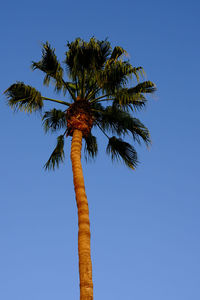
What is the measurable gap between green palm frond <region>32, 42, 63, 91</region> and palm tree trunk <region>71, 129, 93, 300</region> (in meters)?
2.31

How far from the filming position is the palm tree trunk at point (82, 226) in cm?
841

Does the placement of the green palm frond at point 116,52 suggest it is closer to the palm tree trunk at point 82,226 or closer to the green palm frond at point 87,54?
the green palm frond at point 87,54

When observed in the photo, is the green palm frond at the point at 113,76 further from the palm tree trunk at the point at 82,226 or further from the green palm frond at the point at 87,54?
the palm tree trunk at the point at 82,226

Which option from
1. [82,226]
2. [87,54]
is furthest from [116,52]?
[82,226]

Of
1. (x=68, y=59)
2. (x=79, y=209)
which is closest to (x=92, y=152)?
(x=68, y=59)

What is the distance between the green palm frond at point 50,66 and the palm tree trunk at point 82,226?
7.58 feet

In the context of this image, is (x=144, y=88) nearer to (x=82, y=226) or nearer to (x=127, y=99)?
(x=127, y=99)

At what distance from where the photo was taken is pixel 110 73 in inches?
480

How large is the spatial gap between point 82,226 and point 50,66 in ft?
19.8

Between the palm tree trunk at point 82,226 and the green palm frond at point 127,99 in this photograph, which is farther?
the green palm frond at point 127,99

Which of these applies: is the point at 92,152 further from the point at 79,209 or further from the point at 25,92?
the point at 79,209

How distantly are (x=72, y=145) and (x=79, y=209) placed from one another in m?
2.59

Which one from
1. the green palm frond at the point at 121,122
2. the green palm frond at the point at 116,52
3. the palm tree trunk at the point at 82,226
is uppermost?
the green palm frond at the point at 116,52

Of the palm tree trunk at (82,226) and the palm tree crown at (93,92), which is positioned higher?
the palm tree crown at (93,92)
